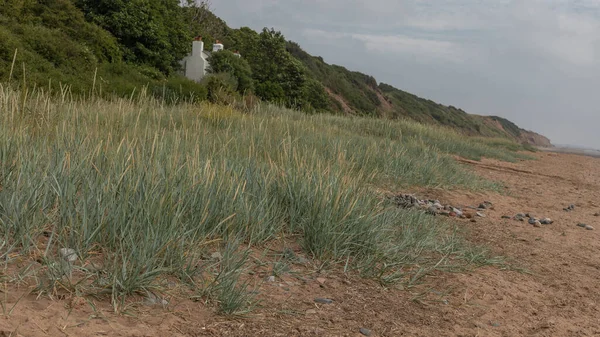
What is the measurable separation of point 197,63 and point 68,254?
27.0m

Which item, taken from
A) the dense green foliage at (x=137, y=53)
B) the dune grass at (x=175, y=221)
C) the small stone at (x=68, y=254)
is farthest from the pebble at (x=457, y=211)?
the dense green foliage at (x=137, y=53)

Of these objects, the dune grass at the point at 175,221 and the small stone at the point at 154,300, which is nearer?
the small stone at the point at 154,300

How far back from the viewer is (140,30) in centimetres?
2723

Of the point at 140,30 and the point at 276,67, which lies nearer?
the point at 140,30

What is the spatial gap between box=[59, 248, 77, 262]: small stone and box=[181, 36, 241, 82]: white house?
2622 cm

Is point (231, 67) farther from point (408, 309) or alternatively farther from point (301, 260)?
point (408, 309)

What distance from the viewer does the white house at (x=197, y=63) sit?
1113 inches

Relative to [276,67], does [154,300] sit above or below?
below

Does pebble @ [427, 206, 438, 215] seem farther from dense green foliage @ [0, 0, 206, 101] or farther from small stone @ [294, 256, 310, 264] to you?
dense green foliage @ [0, 0, 206, 101]

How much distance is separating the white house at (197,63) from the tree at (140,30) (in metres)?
0.62

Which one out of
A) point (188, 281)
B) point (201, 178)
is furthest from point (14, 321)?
point (201, 178)

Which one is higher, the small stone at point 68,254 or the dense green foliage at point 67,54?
the dense green foliage at point 67,54

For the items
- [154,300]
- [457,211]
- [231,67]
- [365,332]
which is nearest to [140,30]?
[231,67]

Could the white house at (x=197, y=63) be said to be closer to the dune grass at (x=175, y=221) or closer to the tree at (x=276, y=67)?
the tree at (x=276, y=67)
